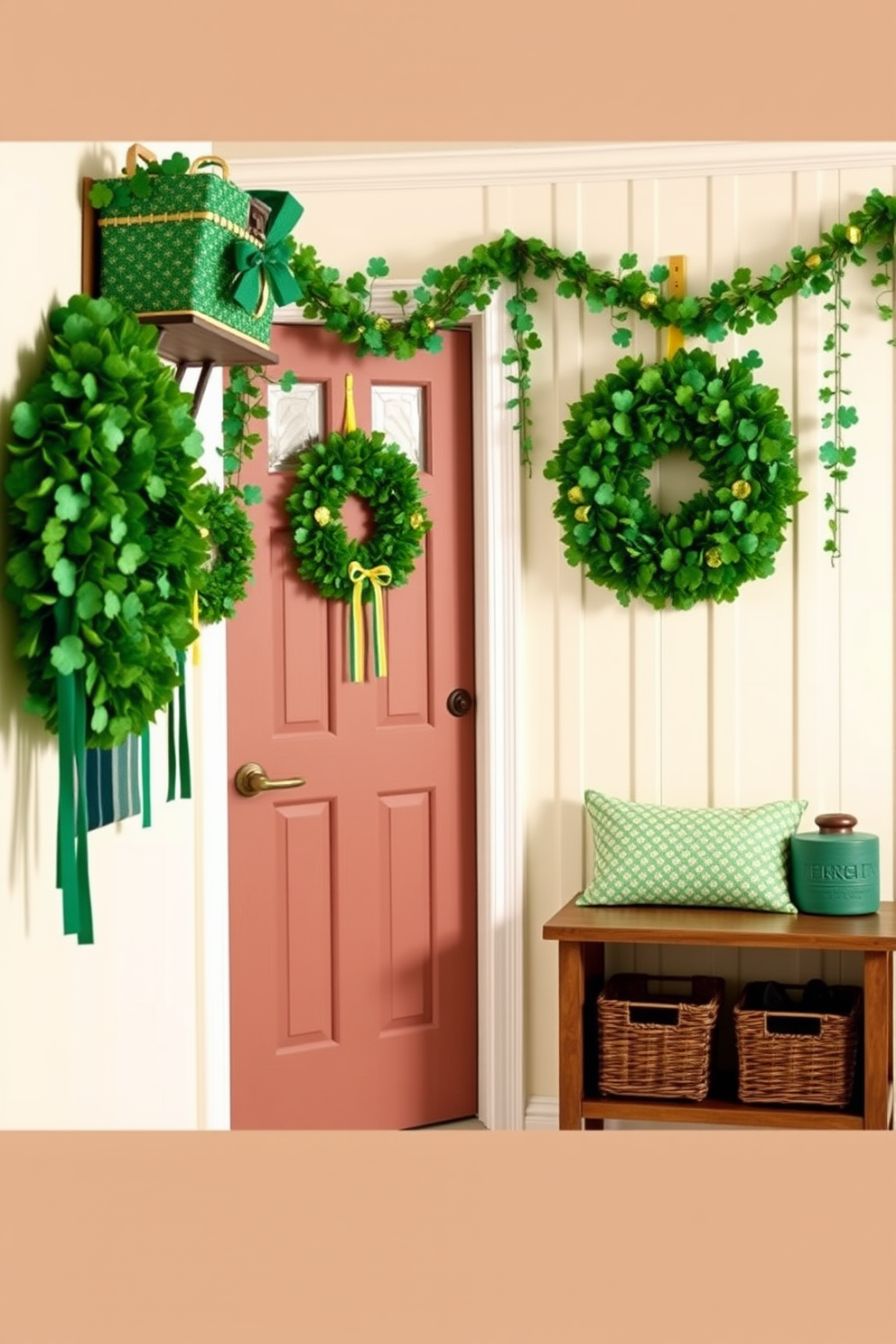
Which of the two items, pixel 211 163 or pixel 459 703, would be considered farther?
pixel 459 703

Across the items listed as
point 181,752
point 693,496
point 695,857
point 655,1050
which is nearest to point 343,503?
point 693,496

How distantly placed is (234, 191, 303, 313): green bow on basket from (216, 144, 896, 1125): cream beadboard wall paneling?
182 centimetres

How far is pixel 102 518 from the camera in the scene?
1.34m

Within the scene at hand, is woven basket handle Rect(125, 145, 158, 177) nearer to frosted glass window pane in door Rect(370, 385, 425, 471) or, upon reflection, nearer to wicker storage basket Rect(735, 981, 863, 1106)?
frosted glass window pane in door Rect(370, 385, 425, 471)

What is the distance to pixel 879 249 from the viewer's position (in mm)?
3375

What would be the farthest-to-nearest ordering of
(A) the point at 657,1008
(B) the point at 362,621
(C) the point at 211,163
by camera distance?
(B) the point at 362,621 → (A) the point at 657,1008 → (C) the point at 211,163

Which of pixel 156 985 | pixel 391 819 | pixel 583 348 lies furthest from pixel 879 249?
pixel 156 985

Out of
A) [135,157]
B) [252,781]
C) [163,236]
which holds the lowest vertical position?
[252,781]

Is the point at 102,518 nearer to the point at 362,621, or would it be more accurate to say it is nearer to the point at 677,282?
the point at 362,621

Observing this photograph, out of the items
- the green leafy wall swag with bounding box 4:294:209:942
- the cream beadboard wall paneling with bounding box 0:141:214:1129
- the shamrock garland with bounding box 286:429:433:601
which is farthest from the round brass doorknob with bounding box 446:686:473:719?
the green leafy wall swag with bounding box 4:294:209:942

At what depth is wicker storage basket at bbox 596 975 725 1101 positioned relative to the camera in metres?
3.24

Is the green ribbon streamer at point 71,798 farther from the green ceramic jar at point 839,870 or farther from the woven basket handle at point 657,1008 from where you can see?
the green ceramic jar at point 839,870

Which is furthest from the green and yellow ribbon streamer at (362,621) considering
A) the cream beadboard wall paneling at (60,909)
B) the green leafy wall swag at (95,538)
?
the green leafy wall swag at (95,538)

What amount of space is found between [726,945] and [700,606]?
823 millimetres
